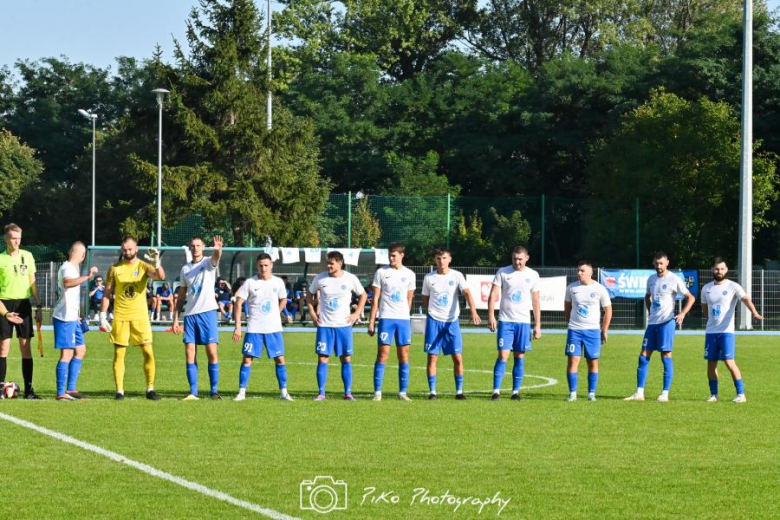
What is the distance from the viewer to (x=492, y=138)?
64.6 metres

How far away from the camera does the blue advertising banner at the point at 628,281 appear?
136 feet

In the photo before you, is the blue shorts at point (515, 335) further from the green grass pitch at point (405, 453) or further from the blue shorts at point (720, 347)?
the blue shorts at point (720, 347)

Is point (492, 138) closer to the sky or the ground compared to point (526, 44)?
closer to the ground

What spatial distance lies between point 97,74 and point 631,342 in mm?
65035

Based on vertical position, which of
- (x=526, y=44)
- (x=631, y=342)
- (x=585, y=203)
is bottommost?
(x=631, y=342)

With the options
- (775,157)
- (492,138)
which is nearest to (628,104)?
(492,138)

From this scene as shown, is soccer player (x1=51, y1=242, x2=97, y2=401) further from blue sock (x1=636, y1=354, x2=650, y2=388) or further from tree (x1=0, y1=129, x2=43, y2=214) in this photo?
tree (x1=0, y1=129, x2=43, y2=214)

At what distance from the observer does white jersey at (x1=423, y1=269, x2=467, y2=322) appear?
16.0 m

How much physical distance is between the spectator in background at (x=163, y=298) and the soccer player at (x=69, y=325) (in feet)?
77.4

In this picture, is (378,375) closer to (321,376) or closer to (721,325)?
(321,376)

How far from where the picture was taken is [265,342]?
1577 centimetres

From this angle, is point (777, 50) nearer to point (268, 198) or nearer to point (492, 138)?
point (492, 138)

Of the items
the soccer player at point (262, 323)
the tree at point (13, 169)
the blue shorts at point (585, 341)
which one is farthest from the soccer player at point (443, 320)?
the tree at point (13, 169)

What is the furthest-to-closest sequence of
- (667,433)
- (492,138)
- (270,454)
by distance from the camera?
(492,138) < (667,433) < (270,454)
